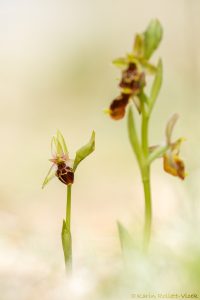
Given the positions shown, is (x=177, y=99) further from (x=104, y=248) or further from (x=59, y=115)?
(x=104, y=248)

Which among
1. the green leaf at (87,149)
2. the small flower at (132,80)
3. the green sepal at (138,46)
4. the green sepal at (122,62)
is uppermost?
the green sepal at (138,46)

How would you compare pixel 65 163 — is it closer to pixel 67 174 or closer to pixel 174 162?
pixel 67 174

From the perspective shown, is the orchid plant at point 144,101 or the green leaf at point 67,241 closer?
the orchid plant at point 144,101

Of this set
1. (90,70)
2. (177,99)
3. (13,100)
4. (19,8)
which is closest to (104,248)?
(177,99)

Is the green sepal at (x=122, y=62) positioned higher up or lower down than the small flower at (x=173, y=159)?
higher up

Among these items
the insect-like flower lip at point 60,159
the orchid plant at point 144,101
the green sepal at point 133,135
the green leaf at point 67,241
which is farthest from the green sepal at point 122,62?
the green leaf at point 67,241

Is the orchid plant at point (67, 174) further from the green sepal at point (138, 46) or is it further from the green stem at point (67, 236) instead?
the green sepal at point (138, 46)

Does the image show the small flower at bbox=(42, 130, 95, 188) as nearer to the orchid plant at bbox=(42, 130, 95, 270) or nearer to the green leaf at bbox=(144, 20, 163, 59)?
the orchid plant at bbox=(42, 130, 95, 270)
